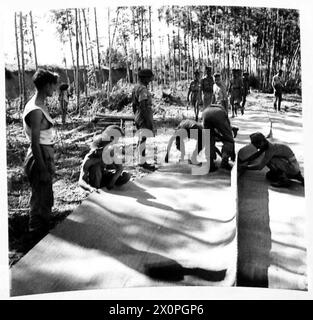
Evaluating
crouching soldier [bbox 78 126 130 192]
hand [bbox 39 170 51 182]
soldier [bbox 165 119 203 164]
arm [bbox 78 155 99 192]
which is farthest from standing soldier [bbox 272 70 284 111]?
hand [bbox 39 170 51 182]

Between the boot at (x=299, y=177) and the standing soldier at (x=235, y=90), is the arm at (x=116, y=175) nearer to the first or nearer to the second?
the standing soldier at (x=235, y=90)

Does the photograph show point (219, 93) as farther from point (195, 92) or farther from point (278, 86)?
point (278, 86)

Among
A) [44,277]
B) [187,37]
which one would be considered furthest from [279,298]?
[187,37]

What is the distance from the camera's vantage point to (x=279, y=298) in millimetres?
6371

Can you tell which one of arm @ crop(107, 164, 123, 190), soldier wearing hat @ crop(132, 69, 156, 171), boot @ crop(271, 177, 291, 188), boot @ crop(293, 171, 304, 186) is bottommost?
boot @ crop(271, 177, 291, 188)

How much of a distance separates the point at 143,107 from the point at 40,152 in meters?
1.55

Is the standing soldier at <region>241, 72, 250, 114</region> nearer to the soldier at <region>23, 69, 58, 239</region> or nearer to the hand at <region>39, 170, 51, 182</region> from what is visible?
the soldier at <region>23, 69, 58, 239</region>

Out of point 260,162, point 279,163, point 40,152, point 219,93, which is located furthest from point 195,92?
point 40,152

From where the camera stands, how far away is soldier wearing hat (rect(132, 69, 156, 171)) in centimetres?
705

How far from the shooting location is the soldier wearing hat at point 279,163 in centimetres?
696

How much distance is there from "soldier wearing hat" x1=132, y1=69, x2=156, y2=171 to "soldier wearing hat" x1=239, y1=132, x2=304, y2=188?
4.57 feet

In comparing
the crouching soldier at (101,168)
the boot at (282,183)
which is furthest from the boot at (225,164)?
the crouching soldier at (101,168)

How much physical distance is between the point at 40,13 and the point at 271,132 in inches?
137

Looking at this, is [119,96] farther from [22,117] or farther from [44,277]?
[44,277]
